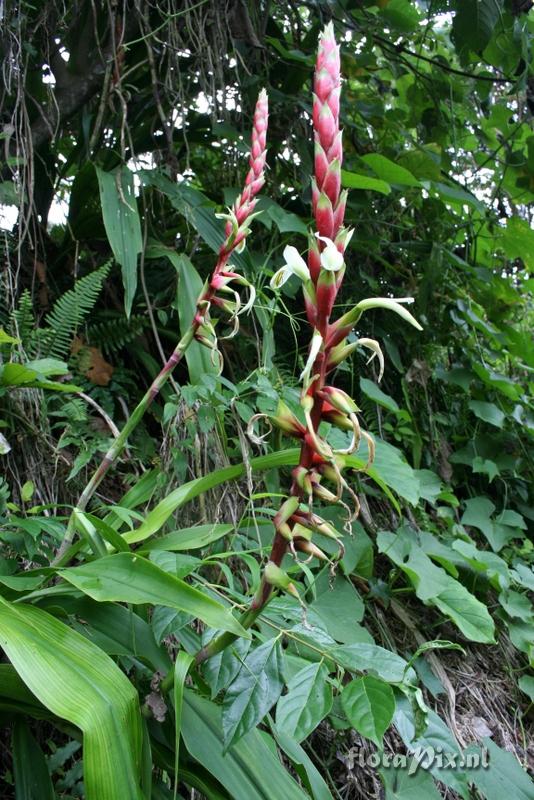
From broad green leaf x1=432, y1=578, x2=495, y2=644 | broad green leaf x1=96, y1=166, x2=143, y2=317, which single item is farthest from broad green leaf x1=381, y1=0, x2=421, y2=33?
broad green leaf x1=432, y1=578, x2=495, y2=644

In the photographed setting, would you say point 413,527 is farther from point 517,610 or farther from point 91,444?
point 91,444

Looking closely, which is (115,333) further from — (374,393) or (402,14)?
(402,14)

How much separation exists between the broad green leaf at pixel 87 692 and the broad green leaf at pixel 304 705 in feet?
0.66

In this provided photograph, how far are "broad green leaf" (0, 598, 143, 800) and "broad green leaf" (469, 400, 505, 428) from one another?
1.73 metres

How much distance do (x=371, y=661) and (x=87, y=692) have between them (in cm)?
35

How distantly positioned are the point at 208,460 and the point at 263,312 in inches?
17.3

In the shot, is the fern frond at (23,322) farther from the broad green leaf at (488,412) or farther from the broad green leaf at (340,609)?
the broad green leaf at (488,412)

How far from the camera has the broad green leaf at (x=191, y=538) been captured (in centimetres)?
115

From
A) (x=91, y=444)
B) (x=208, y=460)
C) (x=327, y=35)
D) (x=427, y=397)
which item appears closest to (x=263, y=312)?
(x=208, y=460)

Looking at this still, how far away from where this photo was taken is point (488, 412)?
2332 mm

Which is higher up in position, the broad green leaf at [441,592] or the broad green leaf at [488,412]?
the broad green leaf at [488,412]

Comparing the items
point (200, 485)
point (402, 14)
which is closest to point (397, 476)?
point (200, 485)

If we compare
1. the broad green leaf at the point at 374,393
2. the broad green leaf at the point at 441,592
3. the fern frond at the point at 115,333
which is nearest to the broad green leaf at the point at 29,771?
the broad green leaf at the point at 441,592

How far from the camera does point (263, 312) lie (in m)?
1.77
